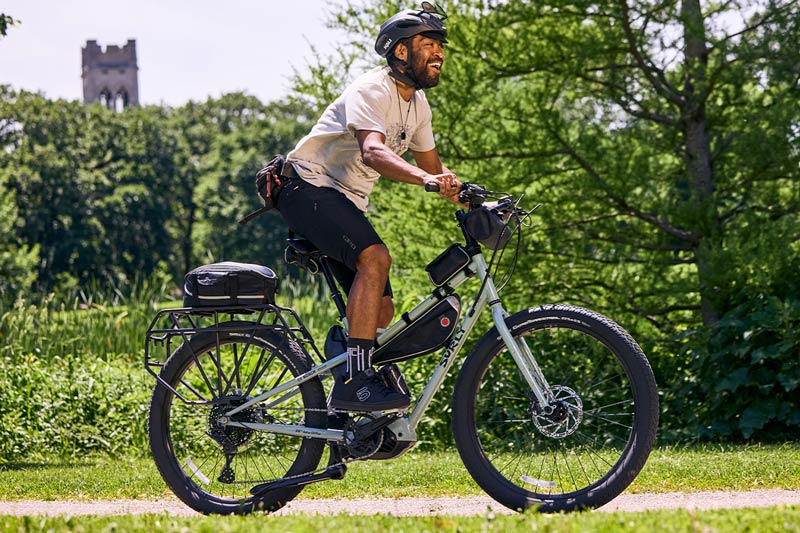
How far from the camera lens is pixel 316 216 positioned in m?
4.85

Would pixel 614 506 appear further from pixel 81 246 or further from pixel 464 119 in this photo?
pixel 81 246

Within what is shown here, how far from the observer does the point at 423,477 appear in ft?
21.2

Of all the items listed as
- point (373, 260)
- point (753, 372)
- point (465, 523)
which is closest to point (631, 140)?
point (753, 372)

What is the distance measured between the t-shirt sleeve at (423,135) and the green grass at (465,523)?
68.0 inches

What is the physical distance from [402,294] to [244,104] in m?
50.9

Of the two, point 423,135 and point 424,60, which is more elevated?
point 424,60

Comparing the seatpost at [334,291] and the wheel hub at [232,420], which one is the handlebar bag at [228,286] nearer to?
the seatpost at [334,291]

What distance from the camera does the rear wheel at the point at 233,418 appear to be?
4934 mm

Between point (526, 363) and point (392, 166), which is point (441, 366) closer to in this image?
point (526, 363)

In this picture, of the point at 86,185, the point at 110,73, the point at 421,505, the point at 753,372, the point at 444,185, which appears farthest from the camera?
the point at 110,73

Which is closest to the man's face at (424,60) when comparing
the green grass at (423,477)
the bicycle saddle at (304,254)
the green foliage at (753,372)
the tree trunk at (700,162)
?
the bicycle saddle at (304,254)

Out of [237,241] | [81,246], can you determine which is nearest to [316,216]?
[81,246]

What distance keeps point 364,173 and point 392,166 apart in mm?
477

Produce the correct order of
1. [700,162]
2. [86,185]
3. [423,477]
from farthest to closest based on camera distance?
[86,185] < [700,162] < [423,477]
